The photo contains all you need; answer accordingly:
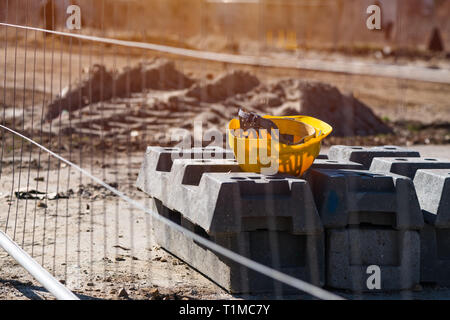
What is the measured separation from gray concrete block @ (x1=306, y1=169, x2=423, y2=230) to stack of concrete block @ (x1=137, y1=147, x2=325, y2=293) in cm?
17

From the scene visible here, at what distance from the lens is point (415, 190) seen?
15.5ft

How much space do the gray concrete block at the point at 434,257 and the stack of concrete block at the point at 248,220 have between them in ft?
2.39

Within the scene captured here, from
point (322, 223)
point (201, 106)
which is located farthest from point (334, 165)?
point (201, 106)

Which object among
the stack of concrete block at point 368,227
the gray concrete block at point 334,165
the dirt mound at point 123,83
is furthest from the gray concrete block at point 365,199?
Answer: the dirt mound at point 123,83

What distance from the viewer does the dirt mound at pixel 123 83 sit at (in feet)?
42.7

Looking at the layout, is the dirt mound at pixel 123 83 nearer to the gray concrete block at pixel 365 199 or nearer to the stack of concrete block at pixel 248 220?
the stack of concrete block at pixel 248 220

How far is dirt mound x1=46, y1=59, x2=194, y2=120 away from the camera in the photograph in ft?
42.7

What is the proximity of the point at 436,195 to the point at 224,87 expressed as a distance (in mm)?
9886

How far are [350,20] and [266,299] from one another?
3766 centimetres

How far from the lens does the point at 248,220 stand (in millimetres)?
4441

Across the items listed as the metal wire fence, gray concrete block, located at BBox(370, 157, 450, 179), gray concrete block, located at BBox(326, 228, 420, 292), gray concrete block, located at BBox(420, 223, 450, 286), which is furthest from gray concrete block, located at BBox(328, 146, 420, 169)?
gray concrete block, located at BBox(326, 228, 420, 292)

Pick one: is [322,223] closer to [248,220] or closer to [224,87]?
[248,220]

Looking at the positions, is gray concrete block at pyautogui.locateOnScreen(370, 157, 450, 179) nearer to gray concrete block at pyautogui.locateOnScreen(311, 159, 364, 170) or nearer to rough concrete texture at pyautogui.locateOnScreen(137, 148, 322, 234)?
gray concrete block at pyautogui.locateOnScreen(311, 159, 364, 170)
